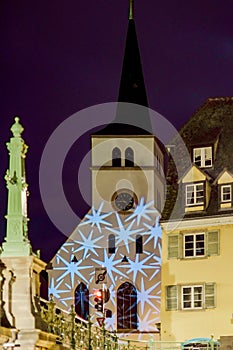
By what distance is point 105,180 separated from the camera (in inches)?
2128

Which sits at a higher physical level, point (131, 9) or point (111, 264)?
point (131, 9)

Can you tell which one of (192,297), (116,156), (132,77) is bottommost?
(192,297)

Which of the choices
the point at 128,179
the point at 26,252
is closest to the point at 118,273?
the point at 128,179

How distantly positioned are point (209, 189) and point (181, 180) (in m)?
1.38

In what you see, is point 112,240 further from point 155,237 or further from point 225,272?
point 225,272

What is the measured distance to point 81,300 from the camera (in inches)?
2030

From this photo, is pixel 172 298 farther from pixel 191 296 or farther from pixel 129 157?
pixel 129 157

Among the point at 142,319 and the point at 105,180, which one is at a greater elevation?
the point at 105,180

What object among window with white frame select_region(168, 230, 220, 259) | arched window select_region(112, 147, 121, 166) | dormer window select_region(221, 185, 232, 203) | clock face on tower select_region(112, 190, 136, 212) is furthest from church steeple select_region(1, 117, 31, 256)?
arched window select_region(112, 147, 121, 166)

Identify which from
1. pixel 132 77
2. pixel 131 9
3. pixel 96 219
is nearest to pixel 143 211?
pixel 96 219

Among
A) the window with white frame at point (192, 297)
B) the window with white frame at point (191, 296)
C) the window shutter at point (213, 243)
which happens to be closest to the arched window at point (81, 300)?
the window with white frame at point (191, 296)

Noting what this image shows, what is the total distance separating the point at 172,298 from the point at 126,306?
7.70 m

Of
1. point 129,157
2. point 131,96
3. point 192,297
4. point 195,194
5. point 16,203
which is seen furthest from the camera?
point 131,96

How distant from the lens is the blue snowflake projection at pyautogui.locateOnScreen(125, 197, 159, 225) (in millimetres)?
53031
